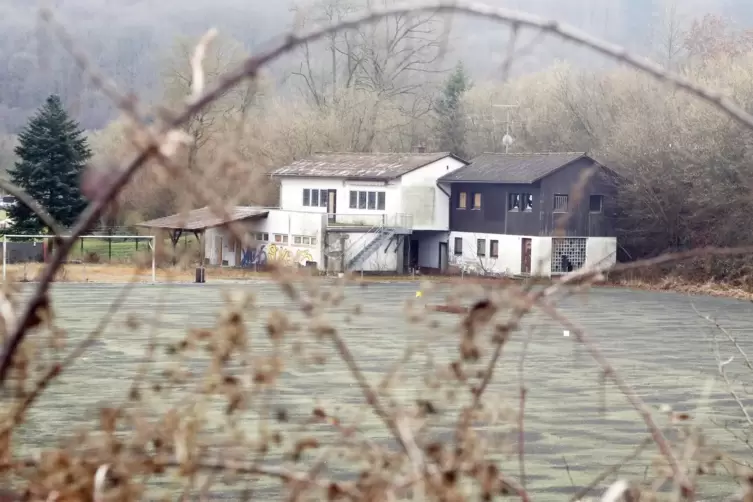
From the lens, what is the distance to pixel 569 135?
6862 cm

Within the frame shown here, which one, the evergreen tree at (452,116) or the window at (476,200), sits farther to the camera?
the evergreen tree at (452,116)

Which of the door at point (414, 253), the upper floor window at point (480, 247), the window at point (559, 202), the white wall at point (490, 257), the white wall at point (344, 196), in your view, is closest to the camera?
the white wall at point (490, 257)

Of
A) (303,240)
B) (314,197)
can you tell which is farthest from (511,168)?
(303,240)

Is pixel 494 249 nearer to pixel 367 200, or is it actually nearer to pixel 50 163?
pixel 367 200

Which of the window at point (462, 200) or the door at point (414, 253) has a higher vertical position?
the window at point (462, 200)

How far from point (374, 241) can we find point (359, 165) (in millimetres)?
5661

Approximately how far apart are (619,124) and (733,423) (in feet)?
135

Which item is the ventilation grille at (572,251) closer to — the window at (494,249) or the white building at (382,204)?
the window at (494,249)

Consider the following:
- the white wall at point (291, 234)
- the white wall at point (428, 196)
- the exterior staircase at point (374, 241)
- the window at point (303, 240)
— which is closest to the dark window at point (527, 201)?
the white wall at point (428, 196)

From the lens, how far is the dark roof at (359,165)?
58156mm

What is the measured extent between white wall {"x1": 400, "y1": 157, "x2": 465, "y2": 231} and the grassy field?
11306mm

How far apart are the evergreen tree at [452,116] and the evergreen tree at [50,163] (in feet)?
91.6

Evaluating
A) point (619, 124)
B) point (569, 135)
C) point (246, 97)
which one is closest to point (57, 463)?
point (246, 97)

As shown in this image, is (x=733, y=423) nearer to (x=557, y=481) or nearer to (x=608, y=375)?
(x=557, y=481)
